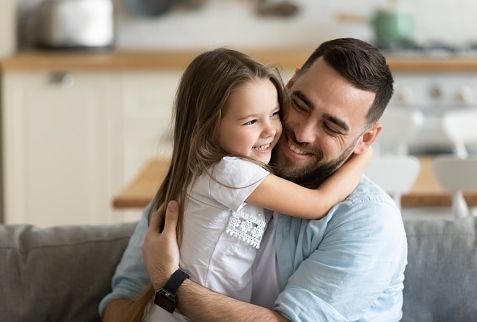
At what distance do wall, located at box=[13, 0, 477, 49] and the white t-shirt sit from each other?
3.52m

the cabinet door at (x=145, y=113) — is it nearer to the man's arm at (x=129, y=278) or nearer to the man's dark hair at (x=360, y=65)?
the man's arm at (x=129, y=278)

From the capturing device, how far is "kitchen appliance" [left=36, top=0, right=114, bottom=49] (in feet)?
17.5

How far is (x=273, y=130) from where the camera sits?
7.31 ft

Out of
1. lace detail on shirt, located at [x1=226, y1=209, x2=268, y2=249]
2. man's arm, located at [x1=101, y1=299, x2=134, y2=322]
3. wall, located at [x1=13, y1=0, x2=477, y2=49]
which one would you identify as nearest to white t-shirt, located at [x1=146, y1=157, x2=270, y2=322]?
lace detail on shirt, located at [x1=226, y1=209, x2=268, y2=249]

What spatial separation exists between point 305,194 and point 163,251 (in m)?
0.32

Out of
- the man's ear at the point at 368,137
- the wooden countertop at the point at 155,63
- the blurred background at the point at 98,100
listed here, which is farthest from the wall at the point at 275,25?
the man's ear at the point at 368,137

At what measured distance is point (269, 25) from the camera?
5746 millimetres

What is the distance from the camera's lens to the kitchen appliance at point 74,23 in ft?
17.5

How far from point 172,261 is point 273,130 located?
343mm

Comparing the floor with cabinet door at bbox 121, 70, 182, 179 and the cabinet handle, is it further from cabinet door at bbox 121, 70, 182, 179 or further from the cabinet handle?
the cabinet handle

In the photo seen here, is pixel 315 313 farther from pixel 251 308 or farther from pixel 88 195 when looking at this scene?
pixel 88 195

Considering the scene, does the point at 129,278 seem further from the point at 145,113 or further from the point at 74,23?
the point at 74,23

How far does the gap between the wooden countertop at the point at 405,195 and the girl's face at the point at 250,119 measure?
1071 mm

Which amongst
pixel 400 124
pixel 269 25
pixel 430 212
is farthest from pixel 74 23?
pixel 430 212
